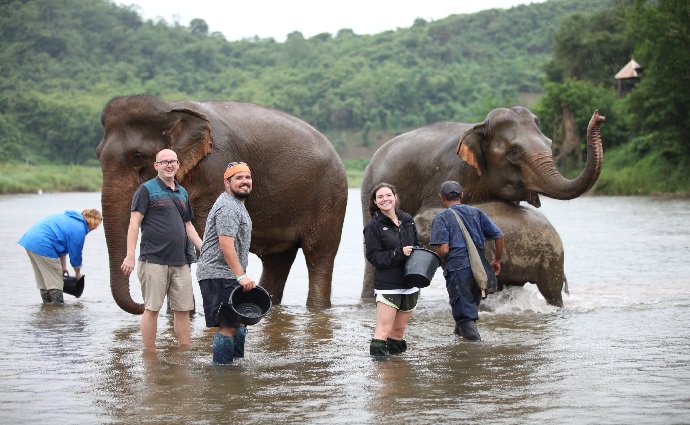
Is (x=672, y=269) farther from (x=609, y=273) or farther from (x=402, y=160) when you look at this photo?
(x=402, y=160)

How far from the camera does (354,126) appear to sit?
408ft

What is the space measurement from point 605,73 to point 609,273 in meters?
69.7

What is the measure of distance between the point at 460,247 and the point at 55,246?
531 cm

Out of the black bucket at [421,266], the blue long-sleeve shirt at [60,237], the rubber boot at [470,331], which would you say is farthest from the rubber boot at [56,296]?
the black bucket at [421,266]

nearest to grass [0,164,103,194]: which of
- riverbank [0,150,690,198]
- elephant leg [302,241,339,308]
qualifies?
riverbank [0,150,690,198]

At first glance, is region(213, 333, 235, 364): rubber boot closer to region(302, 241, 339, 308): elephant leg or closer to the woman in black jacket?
the woman in black jacket

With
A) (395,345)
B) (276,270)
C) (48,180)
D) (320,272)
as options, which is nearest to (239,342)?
(395,345)

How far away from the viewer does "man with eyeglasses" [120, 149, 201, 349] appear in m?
8.69

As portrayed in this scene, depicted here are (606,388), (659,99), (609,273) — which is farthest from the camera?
(659,99)

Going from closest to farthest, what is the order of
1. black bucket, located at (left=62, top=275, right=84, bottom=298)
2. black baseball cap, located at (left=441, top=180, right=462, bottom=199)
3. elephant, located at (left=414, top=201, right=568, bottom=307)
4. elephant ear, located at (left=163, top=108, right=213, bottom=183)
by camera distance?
1. black baseball cap, located at (left=441, top=180, right=462, bottom=199)
2. elephant ear, located at (left=163, top=108, right=213, bottom=183)
3. elephant, located at (left=414, top=201, right=568, bottom=307)
4. black bucket, located at (left=62, top=275, right=84, bottom=298)

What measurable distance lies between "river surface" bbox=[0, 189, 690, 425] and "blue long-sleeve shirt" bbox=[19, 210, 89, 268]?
23.4 inches

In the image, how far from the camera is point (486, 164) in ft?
40.9

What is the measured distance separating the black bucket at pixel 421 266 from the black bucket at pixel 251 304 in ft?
3.43

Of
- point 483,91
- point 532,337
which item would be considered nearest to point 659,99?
point 532,337
